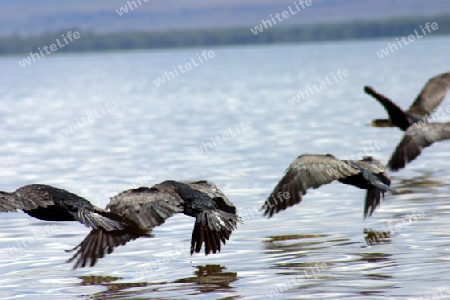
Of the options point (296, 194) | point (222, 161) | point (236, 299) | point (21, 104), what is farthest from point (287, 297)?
point (21, 104)

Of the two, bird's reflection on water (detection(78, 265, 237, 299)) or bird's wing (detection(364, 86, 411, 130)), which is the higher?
bird's wing (detection(364, 86, 411, 130))

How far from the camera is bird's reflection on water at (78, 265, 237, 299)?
1070cm

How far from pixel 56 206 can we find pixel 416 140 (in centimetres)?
706

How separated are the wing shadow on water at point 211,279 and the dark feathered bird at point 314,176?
1.80 metres

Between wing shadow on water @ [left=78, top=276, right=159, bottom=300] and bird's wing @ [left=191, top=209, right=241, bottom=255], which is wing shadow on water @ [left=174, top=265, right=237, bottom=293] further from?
wing shadow on water @ [left=78, top=276, right=159, bottom=300]

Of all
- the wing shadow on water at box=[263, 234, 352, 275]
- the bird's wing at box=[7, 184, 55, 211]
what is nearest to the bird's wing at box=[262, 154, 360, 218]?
the wing shadow on water at box=[263, 234, 352, 275]

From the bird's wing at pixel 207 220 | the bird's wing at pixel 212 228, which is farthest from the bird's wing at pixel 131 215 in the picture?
the bird's wing at pixel 212 228

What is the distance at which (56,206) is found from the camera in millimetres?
Result: 11586

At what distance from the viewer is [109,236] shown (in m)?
11.7

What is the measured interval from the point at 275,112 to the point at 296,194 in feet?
82.7

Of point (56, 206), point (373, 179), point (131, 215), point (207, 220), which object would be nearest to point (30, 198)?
point (56, 206)

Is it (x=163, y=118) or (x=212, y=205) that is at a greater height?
(x=163, y=118)

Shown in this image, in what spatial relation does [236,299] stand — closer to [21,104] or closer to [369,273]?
[369,273]

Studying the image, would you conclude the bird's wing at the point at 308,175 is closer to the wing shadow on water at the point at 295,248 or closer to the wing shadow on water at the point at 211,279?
the wing shadow on water at the point at 295,248
